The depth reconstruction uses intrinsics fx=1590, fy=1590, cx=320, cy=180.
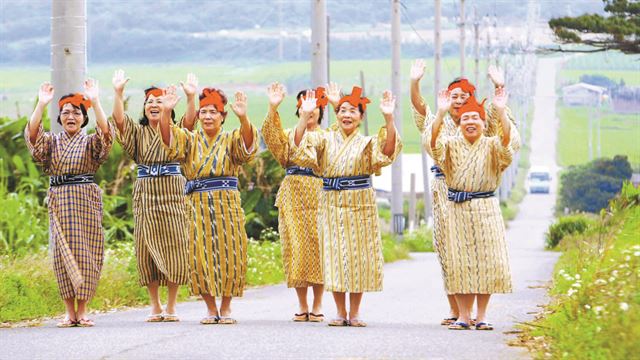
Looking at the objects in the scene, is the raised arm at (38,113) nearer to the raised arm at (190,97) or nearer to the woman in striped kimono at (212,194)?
the woman in striped kimono at (212,194)

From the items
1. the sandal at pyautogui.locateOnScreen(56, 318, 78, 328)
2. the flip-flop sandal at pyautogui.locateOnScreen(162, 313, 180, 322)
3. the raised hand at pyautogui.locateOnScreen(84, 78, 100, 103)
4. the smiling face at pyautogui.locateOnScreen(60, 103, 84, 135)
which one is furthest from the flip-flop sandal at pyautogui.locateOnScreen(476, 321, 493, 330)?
the smiling face at pyautogui.locateOnScreen(60, 103, 84, 135)

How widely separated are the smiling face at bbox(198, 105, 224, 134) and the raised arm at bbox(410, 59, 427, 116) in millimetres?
1711

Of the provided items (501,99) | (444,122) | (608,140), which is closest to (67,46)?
(444,122)

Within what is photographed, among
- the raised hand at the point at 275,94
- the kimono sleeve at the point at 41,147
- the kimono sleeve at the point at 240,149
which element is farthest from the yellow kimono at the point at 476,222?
the kimono sleeve at the point at 41,147

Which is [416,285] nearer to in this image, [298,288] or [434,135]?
[298,288]

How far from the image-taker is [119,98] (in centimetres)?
1330

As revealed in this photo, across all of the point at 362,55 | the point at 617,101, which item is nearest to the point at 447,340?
the point at 617,101

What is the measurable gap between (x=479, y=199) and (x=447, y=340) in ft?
5.68

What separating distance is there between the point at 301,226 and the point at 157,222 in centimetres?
138

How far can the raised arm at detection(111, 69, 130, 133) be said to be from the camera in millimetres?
13305

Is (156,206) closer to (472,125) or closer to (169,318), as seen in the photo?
(169,318)

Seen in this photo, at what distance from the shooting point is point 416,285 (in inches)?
845

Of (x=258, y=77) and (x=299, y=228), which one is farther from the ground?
(x=258, y=77)

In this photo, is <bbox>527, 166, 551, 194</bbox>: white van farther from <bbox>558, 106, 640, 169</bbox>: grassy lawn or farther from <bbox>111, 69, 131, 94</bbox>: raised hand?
<bbox>111, 69, 131, 94</bbox>: raised hand
